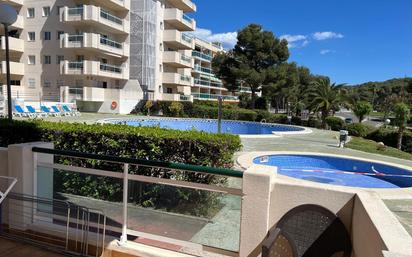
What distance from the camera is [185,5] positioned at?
143 ft

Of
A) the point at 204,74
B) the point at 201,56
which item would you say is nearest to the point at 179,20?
the point at 201,56

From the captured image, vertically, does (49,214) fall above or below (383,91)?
below

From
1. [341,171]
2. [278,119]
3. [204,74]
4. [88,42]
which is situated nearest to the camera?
[341,171]

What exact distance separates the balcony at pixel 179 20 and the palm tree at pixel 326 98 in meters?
19.2

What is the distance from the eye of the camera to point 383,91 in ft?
331

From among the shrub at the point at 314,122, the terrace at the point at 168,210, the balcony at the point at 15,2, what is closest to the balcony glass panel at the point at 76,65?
the balcony at the point at 15,2

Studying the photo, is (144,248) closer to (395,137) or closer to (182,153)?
(182,153)

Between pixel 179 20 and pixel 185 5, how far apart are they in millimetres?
5112

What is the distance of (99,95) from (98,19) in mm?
7361

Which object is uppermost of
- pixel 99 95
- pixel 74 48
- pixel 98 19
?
pixel 98 19

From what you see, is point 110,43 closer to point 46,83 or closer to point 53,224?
point 46,83

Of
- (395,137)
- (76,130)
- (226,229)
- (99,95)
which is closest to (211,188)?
(226,229)

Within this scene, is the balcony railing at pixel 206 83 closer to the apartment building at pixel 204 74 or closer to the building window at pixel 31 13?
the apartment building at pixel 204 74

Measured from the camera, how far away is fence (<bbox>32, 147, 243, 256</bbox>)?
3.33 metres
